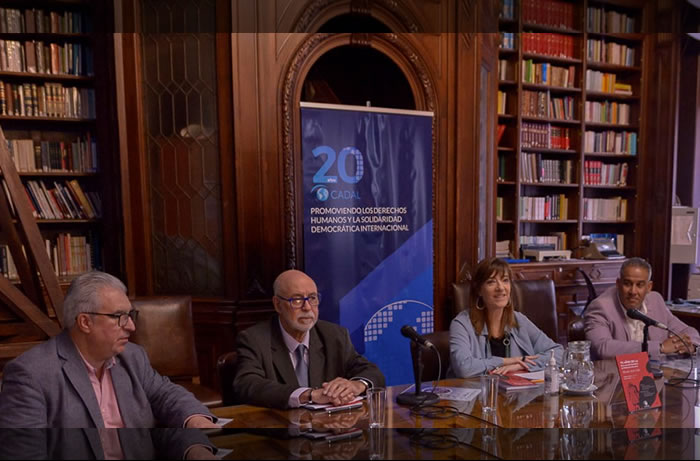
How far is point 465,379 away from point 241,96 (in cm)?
215

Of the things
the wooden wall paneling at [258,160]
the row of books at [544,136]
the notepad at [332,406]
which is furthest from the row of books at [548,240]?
the notepad at [332,406]

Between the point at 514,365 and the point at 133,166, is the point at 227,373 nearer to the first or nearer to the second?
the point at 514,365

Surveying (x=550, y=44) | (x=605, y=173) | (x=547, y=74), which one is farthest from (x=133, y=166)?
(x=605, y=173)

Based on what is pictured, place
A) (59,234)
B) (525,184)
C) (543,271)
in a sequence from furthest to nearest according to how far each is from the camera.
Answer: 1. (525,184)
2. (543,271)
3. (59,234)

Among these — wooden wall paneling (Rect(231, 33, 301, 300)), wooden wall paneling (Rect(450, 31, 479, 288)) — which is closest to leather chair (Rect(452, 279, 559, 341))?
wooden wall paneling (Rect(450, 31, 479, 288))

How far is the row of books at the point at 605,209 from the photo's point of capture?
17.3ft

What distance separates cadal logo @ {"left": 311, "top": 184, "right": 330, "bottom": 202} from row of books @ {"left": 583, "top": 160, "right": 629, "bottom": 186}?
10.8ft

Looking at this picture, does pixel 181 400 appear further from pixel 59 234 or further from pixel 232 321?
pixel 59 234

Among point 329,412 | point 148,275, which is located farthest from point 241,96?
point 329,412

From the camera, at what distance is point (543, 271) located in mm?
4645

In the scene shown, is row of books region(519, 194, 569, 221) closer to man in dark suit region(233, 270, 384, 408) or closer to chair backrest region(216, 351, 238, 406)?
man in dark suit region(233, 270, 384, 408)

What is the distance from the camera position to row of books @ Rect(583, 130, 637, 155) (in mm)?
5248

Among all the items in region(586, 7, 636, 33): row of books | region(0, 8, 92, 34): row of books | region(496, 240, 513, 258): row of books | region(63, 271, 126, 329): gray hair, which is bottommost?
region(496, 240, 513, 258): row of books

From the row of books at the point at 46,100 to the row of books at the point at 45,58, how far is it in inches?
4.3
